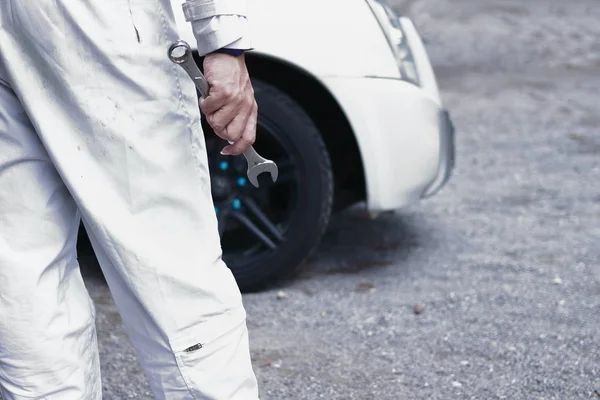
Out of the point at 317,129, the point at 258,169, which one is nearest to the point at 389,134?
the point at 317,129

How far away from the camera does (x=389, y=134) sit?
346 centimetres

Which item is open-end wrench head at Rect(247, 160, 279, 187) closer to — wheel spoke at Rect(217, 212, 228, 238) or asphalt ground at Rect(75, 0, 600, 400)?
asphalt ground at Rect(75, 0, 600, 400)

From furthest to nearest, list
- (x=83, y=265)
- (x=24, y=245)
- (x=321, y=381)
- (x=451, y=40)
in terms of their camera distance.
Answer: (x=451, y=40)
(x=83, y=265)
(x=321, y=381)
(x=24, y=245)

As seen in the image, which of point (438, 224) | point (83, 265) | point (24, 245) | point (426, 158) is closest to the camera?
point (24, 245)

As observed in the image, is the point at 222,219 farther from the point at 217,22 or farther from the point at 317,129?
the point at 217,22

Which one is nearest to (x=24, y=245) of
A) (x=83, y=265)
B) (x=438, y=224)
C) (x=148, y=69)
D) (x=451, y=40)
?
(x=148, y=69)

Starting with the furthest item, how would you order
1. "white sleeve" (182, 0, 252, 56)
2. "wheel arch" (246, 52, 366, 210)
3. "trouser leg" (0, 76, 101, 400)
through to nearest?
"wheel arch" (246, 52, 366, 210), "trouser leg" (0, 76, 101, 400), "white sleeve" (182, 0, 252, 56)

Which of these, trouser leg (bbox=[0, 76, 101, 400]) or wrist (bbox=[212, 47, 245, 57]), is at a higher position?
wrist (bbox=[212, 47, 245, 57])

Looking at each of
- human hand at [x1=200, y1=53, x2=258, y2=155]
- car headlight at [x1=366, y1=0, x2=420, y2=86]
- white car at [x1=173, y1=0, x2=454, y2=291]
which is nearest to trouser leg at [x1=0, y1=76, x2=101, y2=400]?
human hand at [x1=200, y1=53, x2=258, y2=155]

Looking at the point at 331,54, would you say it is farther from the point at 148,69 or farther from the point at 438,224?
the point at 148,69

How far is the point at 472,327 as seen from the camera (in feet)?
10.7

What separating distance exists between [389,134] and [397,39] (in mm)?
409

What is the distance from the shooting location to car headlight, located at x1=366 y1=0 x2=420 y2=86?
3559 mm

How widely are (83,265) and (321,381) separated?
133cm
